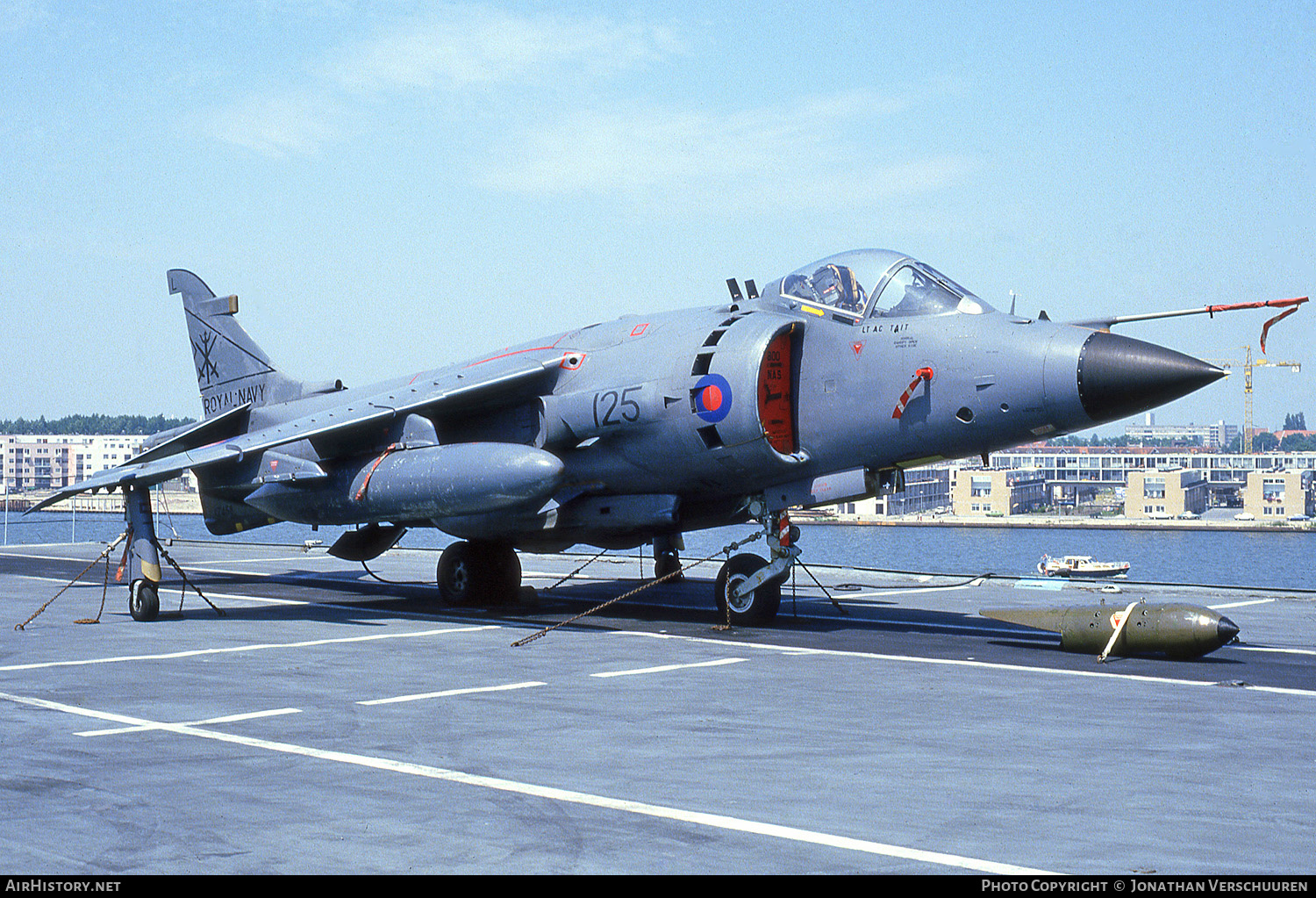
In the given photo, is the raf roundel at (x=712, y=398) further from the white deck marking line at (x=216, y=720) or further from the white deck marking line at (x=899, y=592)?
the white deck marking line at (x=216, y=720)

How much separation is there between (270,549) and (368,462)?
19886 millimetres

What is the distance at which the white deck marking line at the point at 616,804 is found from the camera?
19.3 ft

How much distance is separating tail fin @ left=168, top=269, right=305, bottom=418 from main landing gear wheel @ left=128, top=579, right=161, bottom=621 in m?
5.92

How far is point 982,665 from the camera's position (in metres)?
13.2

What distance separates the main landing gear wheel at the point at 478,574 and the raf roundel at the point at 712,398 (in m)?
5.84

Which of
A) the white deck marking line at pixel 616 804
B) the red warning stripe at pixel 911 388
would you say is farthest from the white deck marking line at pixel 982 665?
the white deck marking line at pixel 616 804

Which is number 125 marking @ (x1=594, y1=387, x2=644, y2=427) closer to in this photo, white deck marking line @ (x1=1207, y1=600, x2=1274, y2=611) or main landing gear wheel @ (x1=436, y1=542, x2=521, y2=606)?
main landing gear wheel @ (x1=436, y1=542, x2=521, y2=606)

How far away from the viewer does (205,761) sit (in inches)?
324

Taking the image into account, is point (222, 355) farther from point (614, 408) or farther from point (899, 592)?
point (899, 592)

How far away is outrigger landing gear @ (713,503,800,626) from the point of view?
659 inches

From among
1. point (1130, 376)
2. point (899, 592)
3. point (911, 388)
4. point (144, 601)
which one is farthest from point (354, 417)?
point (1130, 376)

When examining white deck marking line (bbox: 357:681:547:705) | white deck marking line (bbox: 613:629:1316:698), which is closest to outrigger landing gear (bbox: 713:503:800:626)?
white deck marking line (bbox: 613:629:1316:698)

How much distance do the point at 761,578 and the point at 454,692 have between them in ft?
20.6

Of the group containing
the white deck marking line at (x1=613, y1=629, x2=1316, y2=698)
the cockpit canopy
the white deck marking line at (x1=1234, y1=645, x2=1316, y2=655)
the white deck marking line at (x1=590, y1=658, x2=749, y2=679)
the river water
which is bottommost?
the river water
